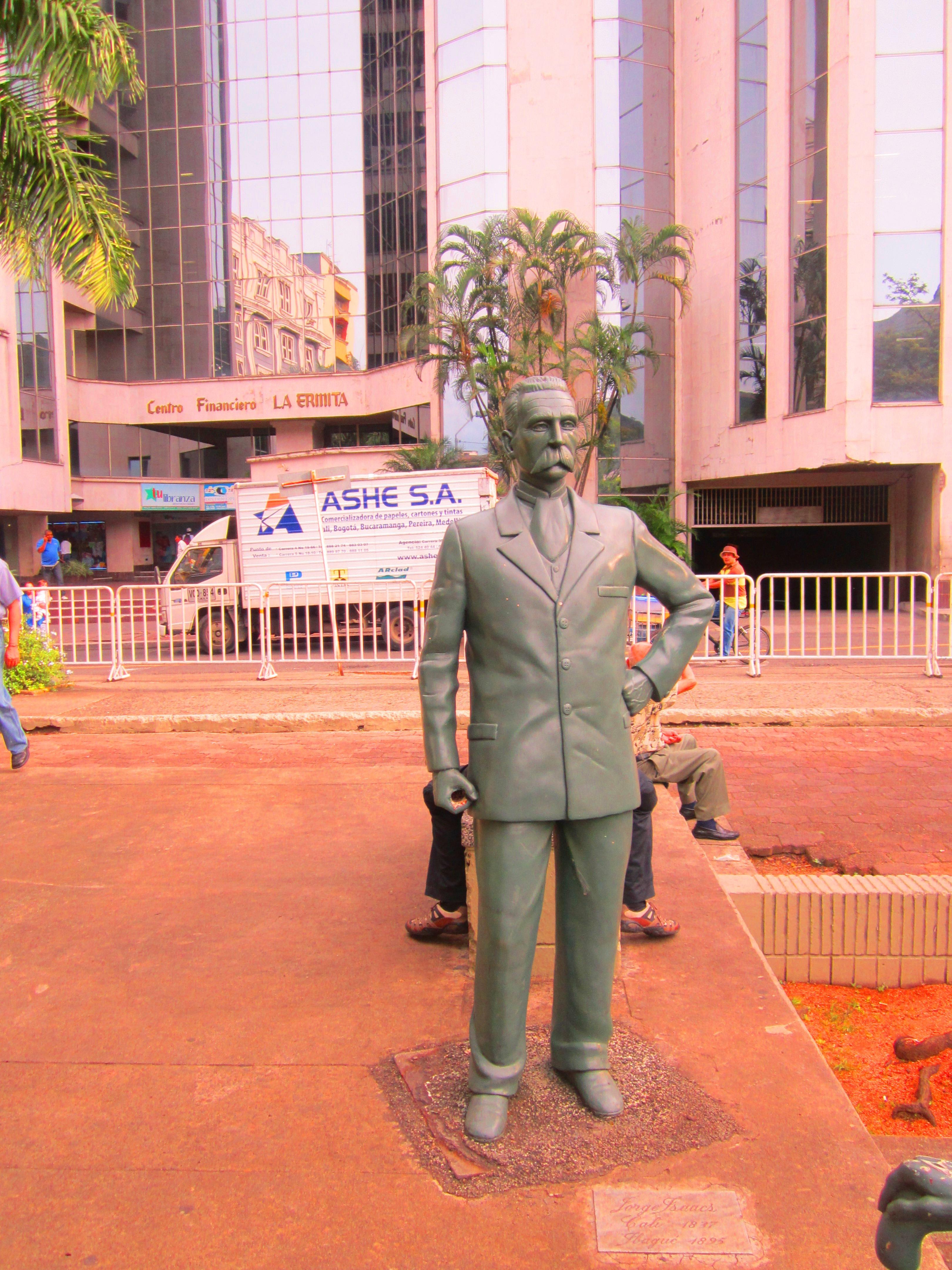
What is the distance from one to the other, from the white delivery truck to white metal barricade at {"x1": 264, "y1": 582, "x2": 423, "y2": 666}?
41 millimetres

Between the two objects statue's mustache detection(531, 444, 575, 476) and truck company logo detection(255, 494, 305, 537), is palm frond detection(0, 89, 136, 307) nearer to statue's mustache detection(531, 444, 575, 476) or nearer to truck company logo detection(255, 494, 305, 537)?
truck company logo detection(255, 494, 305, 537)

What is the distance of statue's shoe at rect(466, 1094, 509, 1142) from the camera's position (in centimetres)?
251

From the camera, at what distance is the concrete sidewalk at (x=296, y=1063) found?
7.15ft

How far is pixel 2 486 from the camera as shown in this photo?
96.4ft

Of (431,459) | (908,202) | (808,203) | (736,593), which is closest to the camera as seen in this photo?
(736,593)

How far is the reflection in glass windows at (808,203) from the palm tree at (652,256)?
10.3 feet

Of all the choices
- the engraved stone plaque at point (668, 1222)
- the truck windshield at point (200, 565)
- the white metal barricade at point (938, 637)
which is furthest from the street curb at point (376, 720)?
the truck windshield at point (200, 565)

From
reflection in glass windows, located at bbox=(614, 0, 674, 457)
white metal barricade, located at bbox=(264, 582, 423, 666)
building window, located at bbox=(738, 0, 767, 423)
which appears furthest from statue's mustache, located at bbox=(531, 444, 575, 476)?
reflection in glass windows, located at bbox=(614, 0, 674, 457)

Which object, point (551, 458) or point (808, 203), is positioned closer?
point (551, 458)

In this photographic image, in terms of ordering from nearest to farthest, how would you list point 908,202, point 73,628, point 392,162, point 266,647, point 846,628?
1. point 266,647
2. point 73,628
3. point 846,628
4. point 908,202
5. point 392,162

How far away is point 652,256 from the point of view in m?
24.0

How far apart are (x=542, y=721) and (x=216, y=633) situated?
13817 mm

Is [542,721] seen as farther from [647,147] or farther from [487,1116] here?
[647,147]

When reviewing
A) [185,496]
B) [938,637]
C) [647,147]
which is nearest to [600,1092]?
[938,637]
